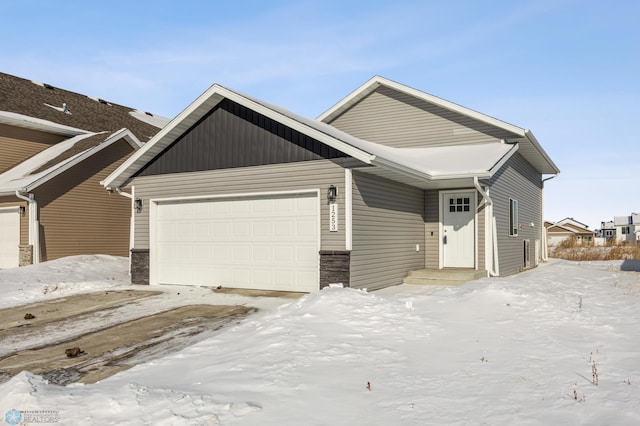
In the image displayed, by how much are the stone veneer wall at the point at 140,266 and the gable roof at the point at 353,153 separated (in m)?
2.24

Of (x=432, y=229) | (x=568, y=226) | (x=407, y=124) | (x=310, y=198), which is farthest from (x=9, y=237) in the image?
(x=568, y=226)

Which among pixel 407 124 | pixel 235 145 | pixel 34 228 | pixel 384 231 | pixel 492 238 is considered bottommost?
pixel 492 238

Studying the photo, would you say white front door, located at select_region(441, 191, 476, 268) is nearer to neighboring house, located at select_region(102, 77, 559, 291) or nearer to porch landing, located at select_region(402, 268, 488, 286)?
neighboring house, located at select_region(102, 77, 559, 291)

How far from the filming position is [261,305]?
32.8 feet

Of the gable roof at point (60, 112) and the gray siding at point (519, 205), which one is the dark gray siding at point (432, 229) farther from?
the gable roof at point (60, 112)

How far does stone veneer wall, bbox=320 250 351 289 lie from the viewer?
36.1ft

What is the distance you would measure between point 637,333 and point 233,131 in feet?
31.4

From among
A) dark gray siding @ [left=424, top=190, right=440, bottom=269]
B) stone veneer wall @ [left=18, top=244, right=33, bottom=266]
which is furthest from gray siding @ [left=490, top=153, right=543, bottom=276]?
stone veneer wall @ [left=18, top=244, right=33, bottom=266]

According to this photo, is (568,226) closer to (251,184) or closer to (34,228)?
(251,184)

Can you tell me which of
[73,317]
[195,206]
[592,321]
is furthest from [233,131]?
[592,321]

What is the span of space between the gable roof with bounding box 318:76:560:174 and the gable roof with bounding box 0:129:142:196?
845 centimetres

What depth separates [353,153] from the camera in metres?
10.6

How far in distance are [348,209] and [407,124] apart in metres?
6.93

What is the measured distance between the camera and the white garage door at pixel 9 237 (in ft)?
57.7
